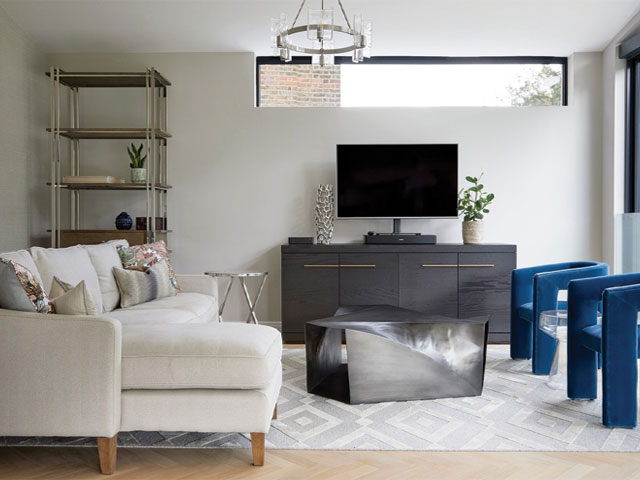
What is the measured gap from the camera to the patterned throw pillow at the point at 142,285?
3.61 metres

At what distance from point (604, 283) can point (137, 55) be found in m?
4.23

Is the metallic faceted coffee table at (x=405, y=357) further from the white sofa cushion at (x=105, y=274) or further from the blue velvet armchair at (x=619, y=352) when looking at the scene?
the white sofa cushion at (x=105, y=274)

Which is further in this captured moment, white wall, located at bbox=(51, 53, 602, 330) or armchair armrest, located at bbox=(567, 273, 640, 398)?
white wall, located at bbox=(51, 53, 602, 330)

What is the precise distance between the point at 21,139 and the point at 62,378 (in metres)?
3.25

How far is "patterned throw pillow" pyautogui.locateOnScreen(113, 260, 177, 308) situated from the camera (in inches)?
142

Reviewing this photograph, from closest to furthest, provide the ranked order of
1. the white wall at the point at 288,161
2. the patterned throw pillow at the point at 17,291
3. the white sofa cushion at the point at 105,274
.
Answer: the patterned throw pillow at the point at 17,291, the white sofa cushion at the point at 105,274, the white wall at the point at 288,161

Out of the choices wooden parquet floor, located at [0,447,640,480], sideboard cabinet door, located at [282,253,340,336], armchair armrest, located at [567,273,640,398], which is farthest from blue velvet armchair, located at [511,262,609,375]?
sideboard cabinet door, located at [282,253,340,336]

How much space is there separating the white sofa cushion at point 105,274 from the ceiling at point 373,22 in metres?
2.09

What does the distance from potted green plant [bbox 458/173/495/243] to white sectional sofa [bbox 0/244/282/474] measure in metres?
2.92

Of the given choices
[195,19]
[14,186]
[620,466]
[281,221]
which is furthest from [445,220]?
[14,186]

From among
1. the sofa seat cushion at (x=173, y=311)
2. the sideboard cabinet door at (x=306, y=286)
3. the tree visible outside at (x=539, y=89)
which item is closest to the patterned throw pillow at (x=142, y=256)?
the sofa seat cushion at (x=173, y=311)

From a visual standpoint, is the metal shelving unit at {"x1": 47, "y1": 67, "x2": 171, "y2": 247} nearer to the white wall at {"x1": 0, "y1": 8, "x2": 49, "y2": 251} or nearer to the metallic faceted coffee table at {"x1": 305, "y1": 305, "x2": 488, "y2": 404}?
the white wall at {"x1": 0, "y1": 8, "x2": 49, "y2": 251}

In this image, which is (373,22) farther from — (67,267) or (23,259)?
(23,259)

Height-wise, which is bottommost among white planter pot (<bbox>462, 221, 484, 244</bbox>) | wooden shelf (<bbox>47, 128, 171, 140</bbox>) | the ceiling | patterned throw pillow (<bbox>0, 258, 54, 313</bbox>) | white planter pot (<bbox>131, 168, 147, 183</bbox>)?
patterned throw pillow (<bbox>0, 258, 54, 313</bbox>)
